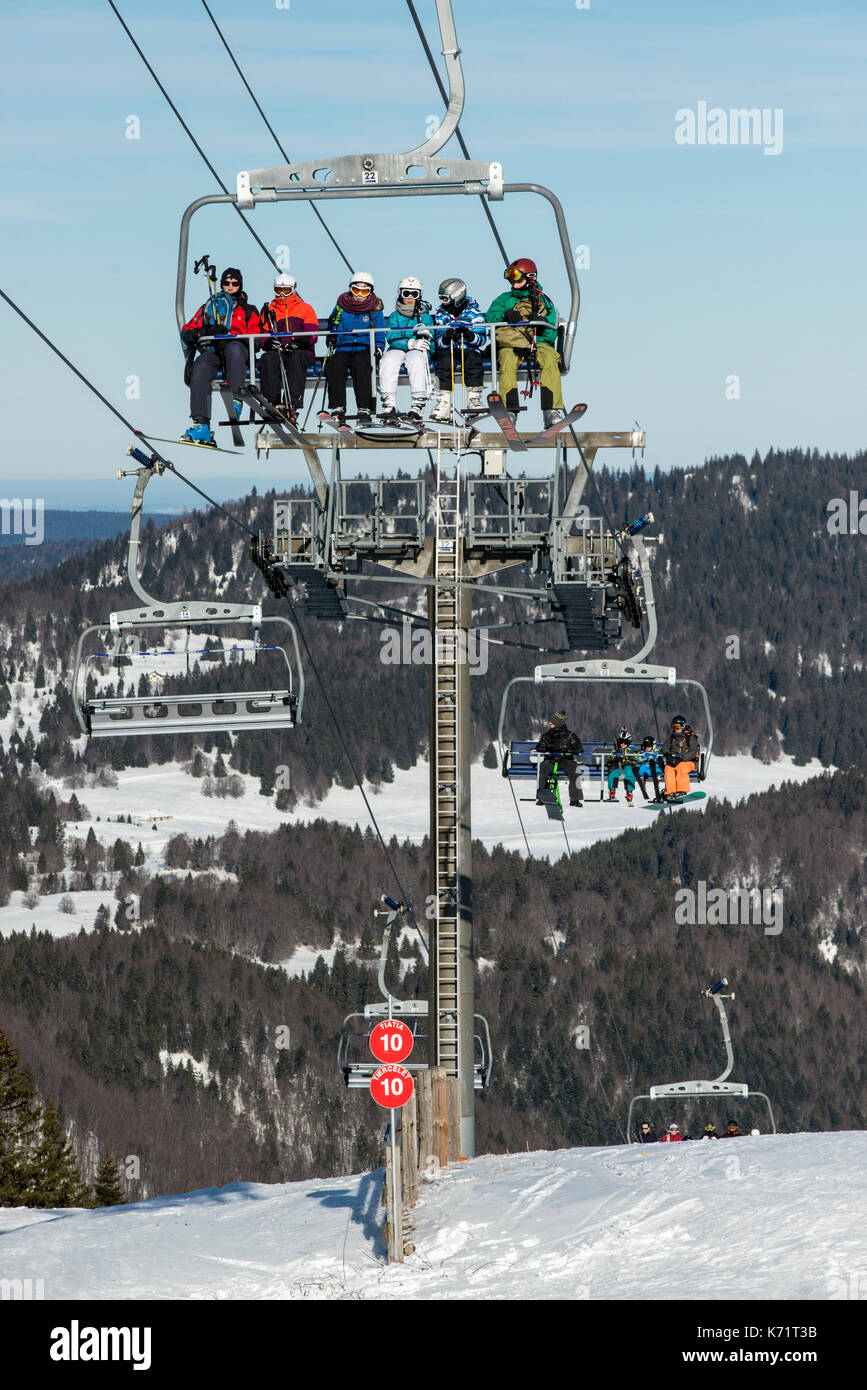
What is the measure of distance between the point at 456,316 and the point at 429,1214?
30.5 ft

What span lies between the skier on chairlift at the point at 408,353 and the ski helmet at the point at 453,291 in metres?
0.41

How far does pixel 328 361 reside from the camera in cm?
1991

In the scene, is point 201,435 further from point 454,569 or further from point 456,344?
point 454,569

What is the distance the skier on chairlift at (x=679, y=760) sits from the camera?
2577 centimetres

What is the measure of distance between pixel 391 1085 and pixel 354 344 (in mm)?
7721

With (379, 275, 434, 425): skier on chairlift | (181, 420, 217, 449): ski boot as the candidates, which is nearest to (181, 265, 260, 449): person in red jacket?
(181, 420, 217, 449): ski boot

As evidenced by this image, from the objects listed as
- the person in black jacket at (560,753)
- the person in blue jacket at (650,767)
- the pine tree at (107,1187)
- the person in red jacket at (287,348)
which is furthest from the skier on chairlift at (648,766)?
the pine tree at (107,1187)

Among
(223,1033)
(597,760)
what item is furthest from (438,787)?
(223,1033)

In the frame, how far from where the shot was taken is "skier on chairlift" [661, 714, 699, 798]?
1014 inches

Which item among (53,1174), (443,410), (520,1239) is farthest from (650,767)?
(53,1174)

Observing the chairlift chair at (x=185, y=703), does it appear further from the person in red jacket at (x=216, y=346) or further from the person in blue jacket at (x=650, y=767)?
the person in blue jacket at (x=650, y=767)
